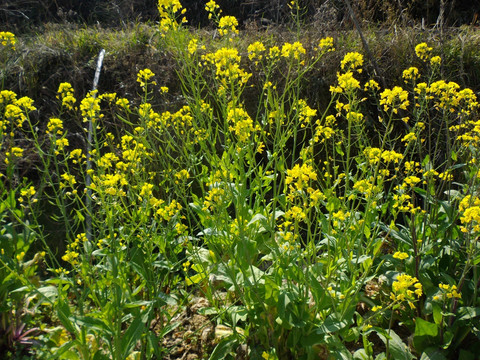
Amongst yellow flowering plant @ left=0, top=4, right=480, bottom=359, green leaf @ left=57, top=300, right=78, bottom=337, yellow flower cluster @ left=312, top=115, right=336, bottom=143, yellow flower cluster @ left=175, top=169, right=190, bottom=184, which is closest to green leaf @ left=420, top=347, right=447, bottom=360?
yellow flowering plant @ left=0, top=4, right=480, bottom=359

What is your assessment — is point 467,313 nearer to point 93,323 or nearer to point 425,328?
point 425,328

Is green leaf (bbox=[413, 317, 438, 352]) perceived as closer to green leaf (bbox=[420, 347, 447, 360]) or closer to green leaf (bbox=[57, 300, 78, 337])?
green leaf (bbox=[420, 347, 447, 360])

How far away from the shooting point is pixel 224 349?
228 centimetres

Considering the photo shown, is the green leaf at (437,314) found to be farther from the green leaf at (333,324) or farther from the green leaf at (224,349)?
the green leaf at (224,349)

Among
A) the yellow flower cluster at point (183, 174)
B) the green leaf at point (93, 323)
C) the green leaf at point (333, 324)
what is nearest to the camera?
the green leaf at point (333, 324)

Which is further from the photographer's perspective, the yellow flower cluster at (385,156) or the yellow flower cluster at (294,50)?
the yellow flower cluster at (294,50)

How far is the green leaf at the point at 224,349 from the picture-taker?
2.26 meters

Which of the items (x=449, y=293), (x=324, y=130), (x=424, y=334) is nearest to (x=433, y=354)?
(x=424, y=334)

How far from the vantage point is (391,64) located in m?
4.44

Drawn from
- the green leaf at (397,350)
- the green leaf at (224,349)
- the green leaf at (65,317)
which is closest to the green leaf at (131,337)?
the green leaf at (65,317)

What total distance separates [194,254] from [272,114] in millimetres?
794

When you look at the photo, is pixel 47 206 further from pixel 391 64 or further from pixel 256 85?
pixel 391 64

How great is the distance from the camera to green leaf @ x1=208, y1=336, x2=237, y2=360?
2.26 meters

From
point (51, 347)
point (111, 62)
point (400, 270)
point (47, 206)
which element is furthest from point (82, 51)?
point (400, 270)
